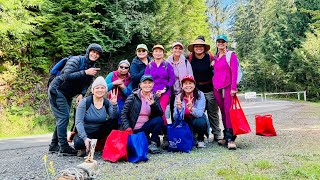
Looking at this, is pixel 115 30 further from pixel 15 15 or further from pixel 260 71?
pixel 260 71

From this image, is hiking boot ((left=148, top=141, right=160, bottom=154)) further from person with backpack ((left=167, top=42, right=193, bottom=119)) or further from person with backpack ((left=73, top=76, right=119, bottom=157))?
person with backpack ((left=167, top=42, right=193, bottom=119))

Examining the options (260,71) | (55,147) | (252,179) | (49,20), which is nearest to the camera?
(252,179)

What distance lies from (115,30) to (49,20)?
10.9 ft

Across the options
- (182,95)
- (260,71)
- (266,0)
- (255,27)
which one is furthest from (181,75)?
(266,0)

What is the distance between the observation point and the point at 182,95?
5973 millimetres

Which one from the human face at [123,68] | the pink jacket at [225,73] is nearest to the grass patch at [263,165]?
the pink jacket at [225,73]

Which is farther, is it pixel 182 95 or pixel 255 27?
pixel 255 27

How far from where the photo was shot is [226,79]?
232 inches

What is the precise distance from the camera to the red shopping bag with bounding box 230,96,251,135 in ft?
18.7

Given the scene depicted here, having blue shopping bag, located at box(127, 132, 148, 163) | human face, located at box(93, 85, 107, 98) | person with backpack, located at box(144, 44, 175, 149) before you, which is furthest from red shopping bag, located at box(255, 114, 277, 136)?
human face, located at box(93, 85, 107, 98)

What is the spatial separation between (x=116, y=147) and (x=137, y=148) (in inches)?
13.2

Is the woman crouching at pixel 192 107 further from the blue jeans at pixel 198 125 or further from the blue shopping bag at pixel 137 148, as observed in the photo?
the blue shopping bag at pixel 137 148

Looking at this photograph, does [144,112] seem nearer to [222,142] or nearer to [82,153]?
[82,153]

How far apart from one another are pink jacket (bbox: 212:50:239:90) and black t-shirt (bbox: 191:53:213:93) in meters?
0.24
